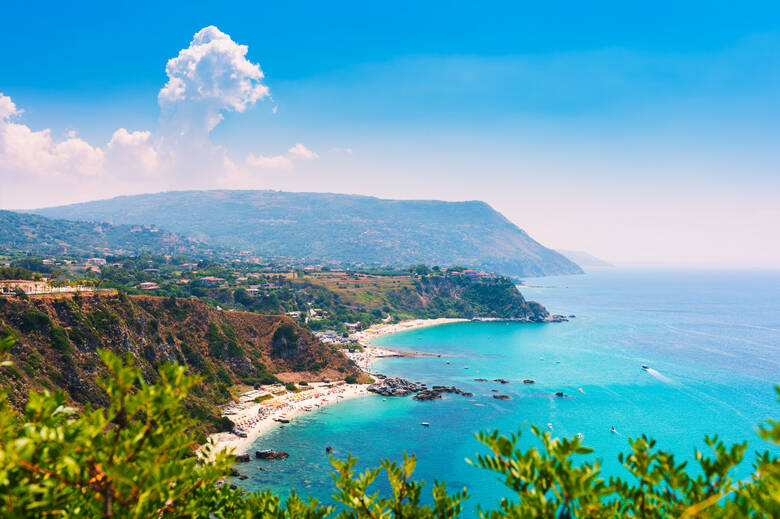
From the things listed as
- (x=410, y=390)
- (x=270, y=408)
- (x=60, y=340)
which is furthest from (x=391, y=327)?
(x=60, y=340)

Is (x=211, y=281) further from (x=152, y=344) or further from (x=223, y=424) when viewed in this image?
(x=223, y=424)

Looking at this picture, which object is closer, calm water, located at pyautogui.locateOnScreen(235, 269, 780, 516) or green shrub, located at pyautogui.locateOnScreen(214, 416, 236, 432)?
calm water, located at pyautogui.locateOnScreen(235, 269, 780, 516)

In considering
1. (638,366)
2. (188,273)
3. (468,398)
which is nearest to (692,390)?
(638,366)

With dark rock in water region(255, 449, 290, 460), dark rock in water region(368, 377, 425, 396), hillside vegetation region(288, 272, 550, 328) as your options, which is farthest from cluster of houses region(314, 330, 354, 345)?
dark rock in water region(255, 449, 290, 460)

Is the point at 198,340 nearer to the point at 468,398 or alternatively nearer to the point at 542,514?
the point at 468,398

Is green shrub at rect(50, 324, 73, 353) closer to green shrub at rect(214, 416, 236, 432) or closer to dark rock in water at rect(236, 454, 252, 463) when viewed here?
green shrub at rect(214, 416, 236, 432)

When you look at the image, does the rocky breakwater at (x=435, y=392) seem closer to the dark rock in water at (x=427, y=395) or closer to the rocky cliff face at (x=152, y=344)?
the dark rock in water at (x=427, y=395)
